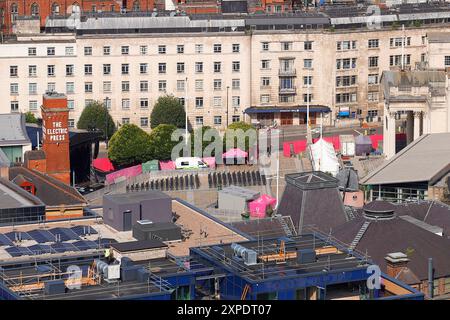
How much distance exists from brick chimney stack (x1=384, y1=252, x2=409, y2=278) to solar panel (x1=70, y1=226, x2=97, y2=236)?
17.3m

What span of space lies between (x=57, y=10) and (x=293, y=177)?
94.1 metres

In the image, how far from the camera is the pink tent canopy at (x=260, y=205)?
118 m

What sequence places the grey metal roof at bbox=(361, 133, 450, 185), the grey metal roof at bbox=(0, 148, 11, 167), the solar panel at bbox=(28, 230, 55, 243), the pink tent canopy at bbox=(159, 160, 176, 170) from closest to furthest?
the solar panel at bbox=(28, 230, 55, 243), the grey metal roof at bbox=(361, 133, 450, 185), the grey metal roof at bbox=(0, 148, 11, 167), the pink tent canopy at bbox=(159, 160, 176, 170)

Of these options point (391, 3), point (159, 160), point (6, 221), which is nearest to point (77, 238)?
point (6, 221)

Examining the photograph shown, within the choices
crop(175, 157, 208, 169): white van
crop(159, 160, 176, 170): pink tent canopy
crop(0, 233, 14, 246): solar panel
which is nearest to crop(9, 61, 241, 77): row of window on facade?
crop(159, 160, 176, 170): pink tent canopy

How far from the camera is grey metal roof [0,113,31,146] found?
138375 millimetres

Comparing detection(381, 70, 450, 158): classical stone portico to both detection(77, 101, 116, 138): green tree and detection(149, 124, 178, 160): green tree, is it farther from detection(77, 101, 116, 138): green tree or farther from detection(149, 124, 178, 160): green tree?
detection(77, 101, 116, 138): green tree

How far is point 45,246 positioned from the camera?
88.6 m

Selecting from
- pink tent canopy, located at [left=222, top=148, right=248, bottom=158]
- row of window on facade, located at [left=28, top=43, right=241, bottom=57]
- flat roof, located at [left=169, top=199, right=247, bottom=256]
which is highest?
row of window on facade, located at [left=28, top=43, right=241, bottom=57]

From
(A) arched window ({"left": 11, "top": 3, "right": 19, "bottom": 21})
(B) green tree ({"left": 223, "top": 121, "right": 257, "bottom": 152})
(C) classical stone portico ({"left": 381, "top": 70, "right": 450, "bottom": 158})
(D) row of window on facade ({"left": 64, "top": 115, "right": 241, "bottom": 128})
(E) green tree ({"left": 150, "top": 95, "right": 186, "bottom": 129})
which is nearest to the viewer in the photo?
(C) classical stone portico ({"left": 381, "top": 70, "right": 450, "bottom": 158})

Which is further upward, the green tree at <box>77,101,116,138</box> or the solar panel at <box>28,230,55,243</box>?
the green tree at <box>77,101,116,138</box>

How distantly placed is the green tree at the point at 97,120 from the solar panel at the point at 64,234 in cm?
6997

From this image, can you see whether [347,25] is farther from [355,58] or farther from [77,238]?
[77,238]

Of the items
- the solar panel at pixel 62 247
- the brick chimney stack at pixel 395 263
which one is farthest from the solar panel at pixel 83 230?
the brick chimney stack at pixel 395 263
